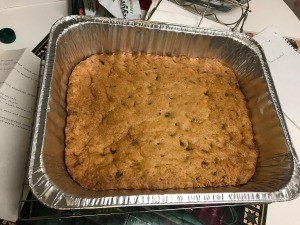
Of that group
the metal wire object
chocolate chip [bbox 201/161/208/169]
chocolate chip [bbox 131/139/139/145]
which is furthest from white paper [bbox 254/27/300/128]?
chocolate chip [bbox 131/139/139/145]

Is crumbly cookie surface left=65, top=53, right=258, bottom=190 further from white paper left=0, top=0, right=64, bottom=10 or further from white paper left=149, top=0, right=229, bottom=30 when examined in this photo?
white paper left=0, top=0, right=64, bottom=10

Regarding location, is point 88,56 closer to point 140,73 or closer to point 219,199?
point 140,73

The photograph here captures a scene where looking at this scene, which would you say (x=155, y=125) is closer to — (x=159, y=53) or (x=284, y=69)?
(x=159, y=53)

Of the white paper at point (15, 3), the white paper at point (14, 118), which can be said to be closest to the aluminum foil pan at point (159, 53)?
the white paper at point (14, 118)

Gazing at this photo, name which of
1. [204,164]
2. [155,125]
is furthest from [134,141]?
[204,164]

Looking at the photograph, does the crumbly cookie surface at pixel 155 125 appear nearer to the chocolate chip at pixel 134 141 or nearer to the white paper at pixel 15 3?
the chocolate chip at pixel 134 141

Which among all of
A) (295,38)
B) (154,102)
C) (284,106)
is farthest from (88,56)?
(295,38)
